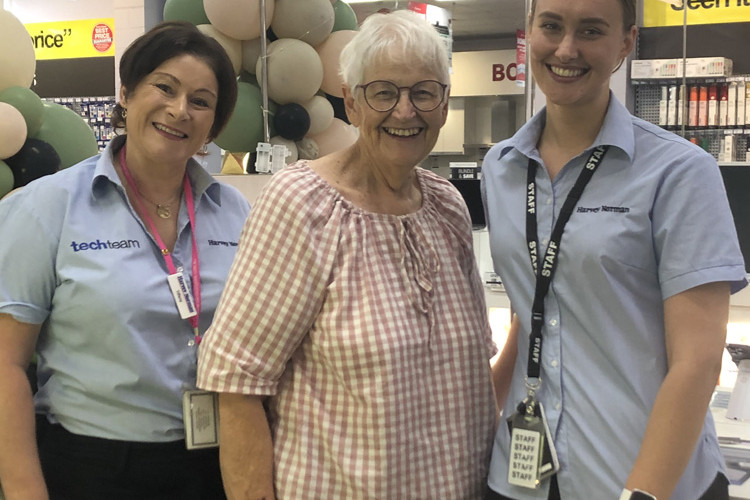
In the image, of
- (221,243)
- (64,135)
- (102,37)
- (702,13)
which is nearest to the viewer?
(221,243)

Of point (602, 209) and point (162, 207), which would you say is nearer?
point (602, 209)

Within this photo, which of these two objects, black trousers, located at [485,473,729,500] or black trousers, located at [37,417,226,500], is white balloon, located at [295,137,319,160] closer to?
black trousers, located at [37,417,226,500]

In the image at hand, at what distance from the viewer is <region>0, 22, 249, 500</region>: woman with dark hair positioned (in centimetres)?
164

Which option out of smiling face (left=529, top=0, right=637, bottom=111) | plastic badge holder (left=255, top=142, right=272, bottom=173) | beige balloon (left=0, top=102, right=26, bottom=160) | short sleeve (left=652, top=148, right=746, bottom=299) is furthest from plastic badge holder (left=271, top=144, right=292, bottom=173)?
short sleeve (left=652, top=148, right=746, bottom=299)

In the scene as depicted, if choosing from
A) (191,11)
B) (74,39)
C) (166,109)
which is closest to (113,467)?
(166,109)

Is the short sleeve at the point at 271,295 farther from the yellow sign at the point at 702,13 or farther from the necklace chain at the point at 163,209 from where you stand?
the yellow sign at the point at 702,13

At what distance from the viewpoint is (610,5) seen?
1.38 m

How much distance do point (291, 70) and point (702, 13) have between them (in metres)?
6.01

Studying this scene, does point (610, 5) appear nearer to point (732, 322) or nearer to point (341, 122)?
point (341, 122)

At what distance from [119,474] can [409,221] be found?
0.83 metres

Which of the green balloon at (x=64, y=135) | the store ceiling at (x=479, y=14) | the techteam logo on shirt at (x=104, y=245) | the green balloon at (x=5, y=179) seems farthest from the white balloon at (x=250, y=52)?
the store ceiling at (x=479, y=14)

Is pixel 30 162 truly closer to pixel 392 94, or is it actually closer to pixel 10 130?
pixel 10 130

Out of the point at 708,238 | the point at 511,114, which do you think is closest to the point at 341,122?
the point at 708,238

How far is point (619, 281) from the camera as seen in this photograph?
4.48ft
